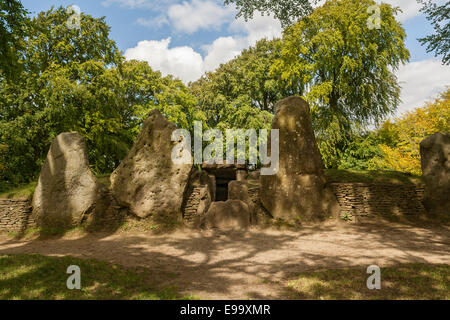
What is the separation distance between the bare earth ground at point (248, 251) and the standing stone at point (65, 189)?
3.13ft

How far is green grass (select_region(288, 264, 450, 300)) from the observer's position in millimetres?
4332

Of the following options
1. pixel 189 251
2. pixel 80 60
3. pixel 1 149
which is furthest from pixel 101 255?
pixel 80 60

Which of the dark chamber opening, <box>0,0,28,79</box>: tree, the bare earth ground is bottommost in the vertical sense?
the bare earth ground

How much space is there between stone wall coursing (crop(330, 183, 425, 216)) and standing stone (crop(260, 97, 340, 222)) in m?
0.74

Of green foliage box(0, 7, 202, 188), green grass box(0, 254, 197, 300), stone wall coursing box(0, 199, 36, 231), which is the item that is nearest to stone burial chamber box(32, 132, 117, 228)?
stone wall coursing box(0, 199, 36, 231)

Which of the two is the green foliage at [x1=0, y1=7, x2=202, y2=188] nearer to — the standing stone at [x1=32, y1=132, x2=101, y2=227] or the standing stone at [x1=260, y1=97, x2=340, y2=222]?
the standing stone at [x1=32, y1=132, x2=101, y2=227]

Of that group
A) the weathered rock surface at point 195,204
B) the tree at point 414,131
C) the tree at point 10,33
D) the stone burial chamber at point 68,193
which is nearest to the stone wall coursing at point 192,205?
the weathered rock surface at point 195,204

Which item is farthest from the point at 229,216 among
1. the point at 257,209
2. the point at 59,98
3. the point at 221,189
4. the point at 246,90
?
the point at 246,90

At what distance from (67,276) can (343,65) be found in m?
20.5

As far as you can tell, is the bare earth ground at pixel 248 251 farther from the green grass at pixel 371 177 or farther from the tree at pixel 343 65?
the tree at pixel 343 65

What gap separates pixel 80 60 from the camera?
62.2 feet

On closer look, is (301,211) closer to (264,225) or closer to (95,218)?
(264,225)

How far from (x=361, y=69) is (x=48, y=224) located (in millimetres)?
21849
